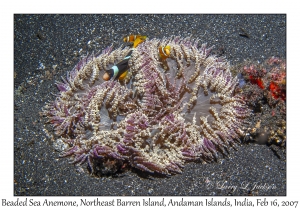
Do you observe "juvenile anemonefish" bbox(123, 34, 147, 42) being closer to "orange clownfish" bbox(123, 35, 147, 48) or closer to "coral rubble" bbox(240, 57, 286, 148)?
"orange clownfish" bbox(123, 35, 147, 48)

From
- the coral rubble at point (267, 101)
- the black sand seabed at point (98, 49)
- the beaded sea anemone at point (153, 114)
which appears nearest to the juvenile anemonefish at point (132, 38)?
the black sand seabed at point (98, 49)

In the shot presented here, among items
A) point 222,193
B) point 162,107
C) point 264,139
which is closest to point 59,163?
point 162,107

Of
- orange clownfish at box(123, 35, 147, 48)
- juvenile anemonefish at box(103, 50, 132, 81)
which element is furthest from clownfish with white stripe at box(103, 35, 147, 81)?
orange clownfish at box(123, 35, 147, 48)

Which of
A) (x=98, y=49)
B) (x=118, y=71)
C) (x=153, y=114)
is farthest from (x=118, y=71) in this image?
(x=98, y=49)

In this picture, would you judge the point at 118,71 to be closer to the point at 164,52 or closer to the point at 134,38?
the point at 164,52

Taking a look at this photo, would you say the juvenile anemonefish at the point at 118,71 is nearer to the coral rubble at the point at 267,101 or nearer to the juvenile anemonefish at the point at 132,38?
the juvenile anemonefish at the point at 132,38
